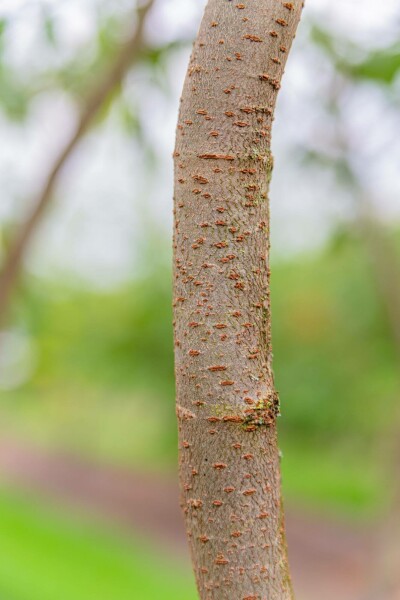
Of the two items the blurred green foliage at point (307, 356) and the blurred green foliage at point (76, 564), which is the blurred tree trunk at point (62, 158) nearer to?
the blurred green foliage at point (76, 564)

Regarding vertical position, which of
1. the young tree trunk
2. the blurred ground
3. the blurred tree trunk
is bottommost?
the young tree trunk

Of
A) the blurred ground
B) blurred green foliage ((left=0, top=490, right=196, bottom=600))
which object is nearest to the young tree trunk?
blurred green foliage ((left=0, top=490, right=196, bottom=600))

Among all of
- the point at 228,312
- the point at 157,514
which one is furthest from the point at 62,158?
the point at 157,514

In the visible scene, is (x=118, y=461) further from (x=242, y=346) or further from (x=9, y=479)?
(x=242, y=346)

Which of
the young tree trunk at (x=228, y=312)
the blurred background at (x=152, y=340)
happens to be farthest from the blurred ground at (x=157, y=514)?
the young tree trunk at (x=228, y=312)

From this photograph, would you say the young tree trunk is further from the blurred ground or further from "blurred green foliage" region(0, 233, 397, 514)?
"blurred green foliage" region(0, 233, 397, 514)

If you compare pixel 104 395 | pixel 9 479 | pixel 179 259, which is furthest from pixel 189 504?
pixel 104 395
